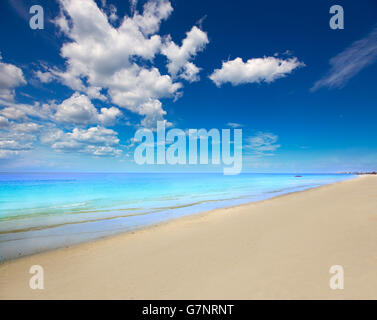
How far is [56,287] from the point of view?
338 cm

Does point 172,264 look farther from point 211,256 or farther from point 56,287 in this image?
point 56,287

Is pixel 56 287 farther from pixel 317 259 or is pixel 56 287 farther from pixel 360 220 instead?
pixel 360 220

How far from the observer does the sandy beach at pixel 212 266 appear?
309 centimetres

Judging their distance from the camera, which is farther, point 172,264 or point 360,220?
point 360,220

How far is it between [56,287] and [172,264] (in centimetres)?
241

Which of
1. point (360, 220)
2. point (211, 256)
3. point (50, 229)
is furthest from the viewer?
point (50, 229)

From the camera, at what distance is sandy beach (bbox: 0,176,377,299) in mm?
3086

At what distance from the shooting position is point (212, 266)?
391 centimetres
